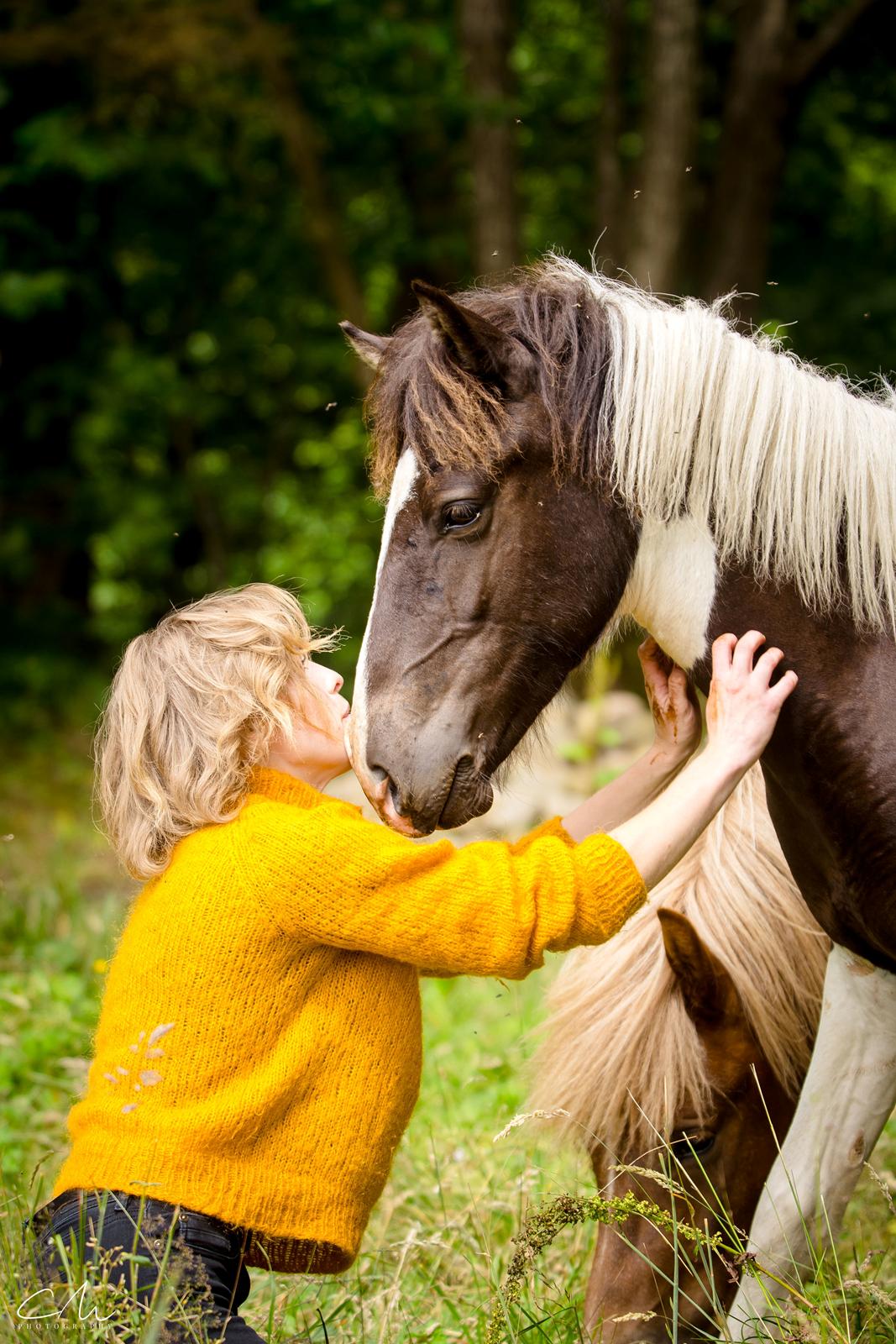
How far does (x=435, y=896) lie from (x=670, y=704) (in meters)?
0.68

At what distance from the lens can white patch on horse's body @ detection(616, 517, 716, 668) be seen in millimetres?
2072

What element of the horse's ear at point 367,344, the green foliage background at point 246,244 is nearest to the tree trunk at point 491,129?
the green foliage background at point 246,244

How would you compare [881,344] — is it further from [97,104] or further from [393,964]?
[393,964]

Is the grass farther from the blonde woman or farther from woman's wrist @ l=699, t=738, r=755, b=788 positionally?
woman's wrist @ l=699, t=738, r=755, b=788

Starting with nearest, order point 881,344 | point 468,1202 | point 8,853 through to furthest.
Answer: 1. point 468,1202
2. point 8,853
3. point 881,344

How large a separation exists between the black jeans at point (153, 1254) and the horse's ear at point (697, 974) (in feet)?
3.00

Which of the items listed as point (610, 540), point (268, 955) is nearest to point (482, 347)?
point (610, 540)

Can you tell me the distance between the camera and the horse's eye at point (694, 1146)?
2.43 metres

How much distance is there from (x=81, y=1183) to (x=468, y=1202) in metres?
1.47

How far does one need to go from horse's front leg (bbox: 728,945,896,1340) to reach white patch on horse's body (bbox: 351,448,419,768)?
102 cm

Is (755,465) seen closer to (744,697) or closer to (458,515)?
(744,697)

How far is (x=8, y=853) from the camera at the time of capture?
6191 millimetres

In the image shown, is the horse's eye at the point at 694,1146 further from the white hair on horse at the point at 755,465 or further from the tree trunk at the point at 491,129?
the tree trunk at the point at 491,129

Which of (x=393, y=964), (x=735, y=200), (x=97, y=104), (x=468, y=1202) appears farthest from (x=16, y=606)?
(x=393, y=964)
